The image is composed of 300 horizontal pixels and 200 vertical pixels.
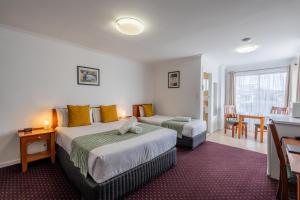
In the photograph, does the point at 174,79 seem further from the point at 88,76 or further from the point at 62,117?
the point at 62,117

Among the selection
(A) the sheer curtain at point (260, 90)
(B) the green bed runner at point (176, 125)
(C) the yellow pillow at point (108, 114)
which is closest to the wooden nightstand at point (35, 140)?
(C) the yellow pillow at point (108, 114)

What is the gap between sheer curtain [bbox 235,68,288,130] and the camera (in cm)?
452

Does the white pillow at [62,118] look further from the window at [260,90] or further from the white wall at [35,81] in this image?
the window at [260,90]

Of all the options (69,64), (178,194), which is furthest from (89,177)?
(69,64)

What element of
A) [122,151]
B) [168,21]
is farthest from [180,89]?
[122,151]

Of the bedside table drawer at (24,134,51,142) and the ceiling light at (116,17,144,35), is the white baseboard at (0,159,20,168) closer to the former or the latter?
the bedside table drawer at (24,134,51,142)

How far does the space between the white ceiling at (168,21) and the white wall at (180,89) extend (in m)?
1.08

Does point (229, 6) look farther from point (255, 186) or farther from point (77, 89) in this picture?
point (77, 89)

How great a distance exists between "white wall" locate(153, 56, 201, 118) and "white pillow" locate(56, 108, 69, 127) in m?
3.05

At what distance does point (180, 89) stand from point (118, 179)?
3.41 meters

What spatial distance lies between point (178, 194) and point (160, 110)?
11.1 ft

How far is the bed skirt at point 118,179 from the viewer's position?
1598 millimetres

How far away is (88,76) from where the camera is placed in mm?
3578

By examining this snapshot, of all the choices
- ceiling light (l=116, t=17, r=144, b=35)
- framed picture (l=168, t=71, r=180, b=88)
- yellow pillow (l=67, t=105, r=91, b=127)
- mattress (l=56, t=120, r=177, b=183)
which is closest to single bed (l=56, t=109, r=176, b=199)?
mattress (l=56, t=120, r=177, b=183)
